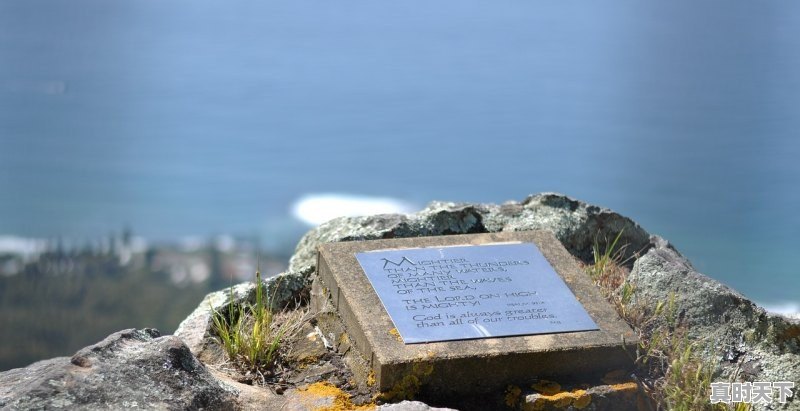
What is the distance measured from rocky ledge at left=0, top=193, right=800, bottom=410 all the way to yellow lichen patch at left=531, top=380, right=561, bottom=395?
1.95 feet

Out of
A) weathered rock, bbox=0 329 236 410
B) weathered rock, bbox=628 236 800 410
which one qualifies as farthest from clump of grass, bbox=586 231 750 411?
weathered rock, bbox=0 329 236 410

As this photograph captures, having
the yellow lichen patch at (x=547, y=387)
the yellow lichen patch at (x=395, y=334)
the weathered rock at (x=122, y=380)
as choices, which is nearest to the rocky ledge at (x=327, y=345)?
the weathered rock at (x=122, y=380)

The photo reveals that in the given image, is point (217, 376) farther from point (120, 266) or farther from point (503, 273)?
point (120, 266)

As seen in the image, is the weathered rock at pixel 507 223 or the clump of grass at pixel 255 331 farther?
the weathered rock at pixel 507 223

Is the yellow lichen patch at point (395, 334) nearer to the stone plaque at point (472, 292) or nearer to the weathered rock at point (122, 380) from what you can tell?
the stone plaque at point (472, 292)

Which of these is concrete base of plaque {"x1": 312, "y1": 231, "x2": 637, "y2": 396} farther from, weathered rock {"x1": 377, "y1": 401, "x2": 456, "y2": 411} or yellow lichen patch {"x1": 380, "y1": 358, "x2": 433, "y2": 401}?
weathered rock {"x1": 377, "y1": 401, "x2": 456, "y2": 411}

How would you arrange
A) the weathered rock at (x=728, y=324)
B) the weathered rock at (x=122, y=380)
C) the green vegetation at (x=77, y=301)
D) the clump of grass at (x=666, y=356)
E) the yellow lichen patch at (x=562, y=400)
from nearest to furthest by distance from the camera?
the weathered rock at (x=122, y=380) < the yellow lichen patch at (x=562, y=400) < the clump of grass at (x=666, y=356) < the weathered rock at (x=728, y=324) < the green vegetation at (x=77, y=301)

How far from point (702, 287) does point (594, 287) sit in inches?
20.2

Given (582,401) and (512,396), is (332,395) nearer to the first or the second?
(512,396)

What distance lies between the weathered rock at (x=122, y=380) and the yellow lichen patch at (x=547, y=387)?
1.22 m

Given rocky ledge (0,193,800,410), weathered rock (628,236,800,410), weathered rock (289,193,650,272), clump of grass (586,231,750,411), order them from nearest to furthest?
rocky ledge (0,193,800,410) < clump of grass (586,231,750,411) < weathered rock (628,236,800,410) < weathered rock (289,193,650,272)

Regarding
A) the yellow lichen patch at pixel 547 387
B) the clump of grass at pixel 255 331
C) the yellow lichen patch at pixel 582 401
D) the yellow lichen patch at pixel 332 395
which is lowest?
the yellow lichen patch at pixel 332 395

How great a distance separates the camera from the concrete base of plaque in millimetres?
3885

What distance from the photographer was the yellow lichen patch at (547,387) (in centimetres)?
388
